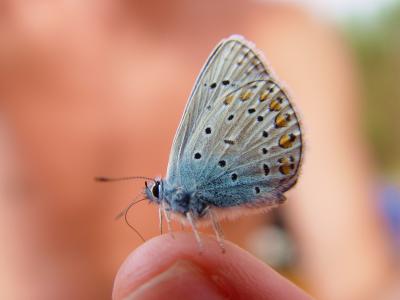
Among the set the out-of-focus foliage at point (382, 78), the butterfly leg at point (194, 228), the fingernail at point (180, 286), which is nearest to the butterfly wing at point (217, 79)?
the butterfly leg at point (194, 228)

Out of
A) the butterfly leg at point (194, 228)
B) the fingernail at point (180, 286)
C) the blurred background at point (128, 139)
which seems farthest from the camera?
the blurred background at point (128, 139)

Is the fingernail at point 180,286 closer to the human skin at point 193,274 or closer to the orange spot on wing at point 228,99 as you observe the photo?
the human skin at point 193,274

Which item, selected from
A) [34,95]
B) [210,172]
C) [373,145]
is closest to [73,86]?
[34,95]

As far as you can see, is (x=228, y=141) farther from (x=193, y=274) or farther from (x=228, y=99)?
(x=193, y=274)

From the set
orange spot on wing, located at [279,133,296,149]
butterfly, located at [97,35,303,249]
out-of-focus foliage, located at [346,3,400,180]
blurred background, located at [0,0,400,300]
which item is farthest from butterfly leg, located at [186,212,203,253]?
out-of-focus foliage, located at [346,3,400,180]

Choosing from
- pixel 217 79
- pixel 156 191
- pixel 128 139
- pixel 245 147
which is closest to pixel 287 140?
pixel 245 147
